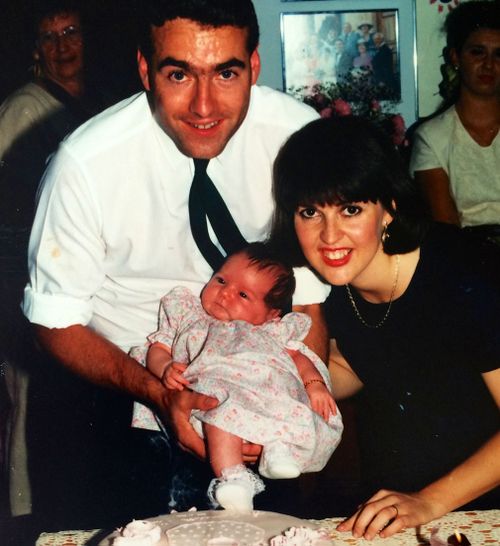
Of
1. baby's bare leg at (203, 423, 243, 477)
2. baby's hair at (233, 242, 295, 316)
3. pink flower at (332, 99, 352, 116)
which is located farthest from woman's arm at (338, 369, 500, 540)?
pink flower at (332, 99, 352, 116)

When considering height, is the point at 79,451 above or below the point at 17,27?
below

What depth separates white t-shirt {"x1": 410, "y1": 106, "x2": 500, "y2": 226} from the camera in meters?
2.20

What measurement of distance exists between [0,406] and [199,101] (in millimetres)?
1211

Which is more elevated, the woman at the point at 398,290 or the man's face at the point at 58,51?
the man's face at the point at 58,51

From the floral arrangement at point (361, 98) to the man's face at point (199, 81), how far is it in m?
1.01

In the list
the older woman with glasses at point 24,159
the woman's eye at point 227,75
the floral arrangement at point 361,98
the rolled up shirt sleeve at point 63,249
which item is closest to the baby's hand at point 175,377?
the rolled up shirt sleeve at point 63,249

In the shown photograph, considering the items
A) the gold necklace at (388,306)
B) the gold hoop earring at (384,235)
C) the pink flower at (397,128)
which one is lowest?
the gold necklace at (388,306)

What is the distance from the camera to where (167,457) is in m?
1.42

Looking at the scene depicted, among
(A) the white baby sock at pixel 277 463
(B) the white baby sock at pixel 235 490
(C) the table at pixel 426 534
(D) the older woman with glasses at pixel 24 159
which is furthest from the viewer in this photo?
(D) the older woman with glasses at pixel 24 159

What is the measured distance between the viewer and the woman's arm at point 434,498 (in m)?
0.93

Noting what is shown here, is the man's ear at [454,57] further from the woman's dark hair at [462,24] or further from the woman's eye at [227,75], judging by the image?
the woman's eye at [227,75]

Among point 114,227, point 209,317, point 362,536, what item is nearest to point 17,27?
point 114,227

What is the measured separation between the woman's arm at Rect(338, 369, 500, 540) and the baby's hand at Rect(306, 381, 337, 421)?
9.2 inches

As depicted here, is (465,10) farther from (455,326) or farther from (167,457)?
(167,457)
